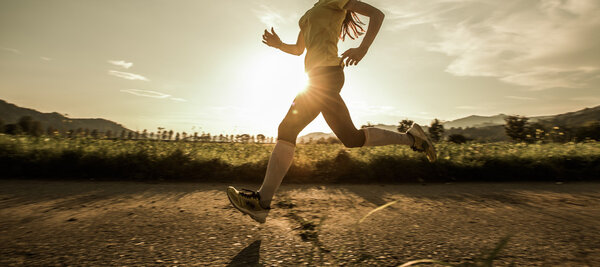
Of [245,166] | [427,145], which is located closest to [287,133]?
[427,145]

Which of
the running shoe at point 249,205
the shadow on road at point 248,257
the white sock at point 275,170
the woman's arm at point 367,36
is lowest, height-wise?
Answer: the shadow on road at point 248,257

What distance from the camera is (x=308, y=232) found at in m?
2.03

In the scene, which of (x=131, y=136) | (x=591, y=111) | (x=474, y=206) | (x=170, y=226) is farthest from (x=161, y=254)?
(x=591, y=111)

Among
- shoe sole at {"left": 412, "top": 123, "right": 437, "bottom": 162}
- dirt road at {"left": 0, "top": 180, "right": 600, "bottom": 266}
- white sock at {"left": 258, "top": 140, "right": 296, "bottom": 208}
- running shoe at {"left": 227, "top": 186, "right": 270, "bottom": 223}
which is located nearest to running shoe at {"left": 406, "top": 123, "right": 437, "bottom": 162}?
shoe sole at {"left": 412, "top": 123, "right": 437, "bottom": 162}

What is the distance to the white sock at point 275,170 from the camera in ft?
7.36

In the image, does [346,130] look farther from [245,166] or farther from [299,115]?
[245,166]

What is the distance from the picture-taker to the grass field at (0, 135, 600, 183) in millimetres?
4574

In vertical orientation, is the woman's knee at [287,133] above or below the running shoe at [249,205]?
above

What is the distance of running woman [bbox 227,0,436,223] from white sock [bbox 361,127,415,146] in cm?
13

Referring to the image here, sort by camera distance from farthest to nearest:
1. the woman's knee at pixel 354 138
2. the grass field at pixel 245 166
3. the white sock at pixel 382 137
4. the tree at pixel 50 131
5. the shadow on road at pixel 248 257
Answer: the tree at pixel 50 131 < the grass field at pixel 245 166 < the white sock at pixel 382 137 < the woman's knee at pixel 354 138 < the shadow on road at pixel 248 257

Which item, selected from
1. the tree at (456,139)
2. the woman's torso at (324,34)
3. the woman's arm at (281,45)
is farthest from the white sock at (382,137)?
the tree at (456,139)

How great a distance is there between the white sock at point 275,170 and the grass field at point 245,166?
2.26 m

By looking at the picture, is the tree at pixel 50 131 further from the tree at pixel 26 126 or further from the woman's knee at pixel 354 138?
the woman's knee at pixel 354 138

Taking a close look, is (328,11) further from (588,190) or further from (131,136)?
(131,136)
